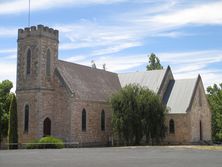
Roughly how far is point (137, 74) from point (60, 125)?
18726 millimetres

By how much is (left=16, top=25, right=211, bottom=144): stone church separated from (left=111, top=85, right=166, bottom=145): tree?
3008mm

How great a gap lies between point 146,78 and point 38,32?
19.3 meters

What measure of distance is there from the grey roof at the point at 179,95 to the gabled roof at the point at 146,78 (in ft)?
5.93

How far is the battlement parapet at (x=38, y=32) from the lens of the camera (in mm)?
49375

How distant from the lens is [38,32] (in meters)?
49.3

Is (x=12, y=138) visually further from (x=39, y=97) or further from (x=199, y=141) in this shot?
(x=199, y=141)

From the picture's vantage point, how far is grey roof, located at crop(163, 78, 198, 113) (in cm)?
5672

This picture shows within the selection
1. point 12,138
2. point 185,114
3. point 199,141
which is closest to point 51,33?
point 12,138

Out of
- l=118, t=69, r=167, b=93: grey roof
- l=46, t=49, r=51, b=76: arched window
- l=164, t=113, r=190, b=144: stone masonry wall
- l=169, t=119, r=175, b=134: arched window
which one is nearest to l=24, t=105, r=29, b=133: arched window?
l=46, t=49, r=51, b=76: arched window

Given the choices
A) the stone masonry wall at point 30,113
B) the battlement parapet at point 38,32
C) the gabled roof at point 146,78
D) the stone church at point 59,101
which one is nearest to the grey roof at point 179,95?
the stone church at point 59,101

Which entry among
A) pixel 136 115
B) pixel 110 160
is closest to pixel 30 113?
pixel 136 115

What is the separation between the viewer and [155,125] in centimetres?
5194

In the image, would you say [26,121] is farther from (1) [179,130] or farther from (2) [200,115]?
(2) [200,115]

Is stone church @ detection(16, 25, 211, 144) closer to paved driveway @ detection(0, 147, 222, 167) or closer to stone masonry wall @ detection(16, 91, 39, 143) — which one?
stone masonry wall @ detection(16, 91, 39, 143)
